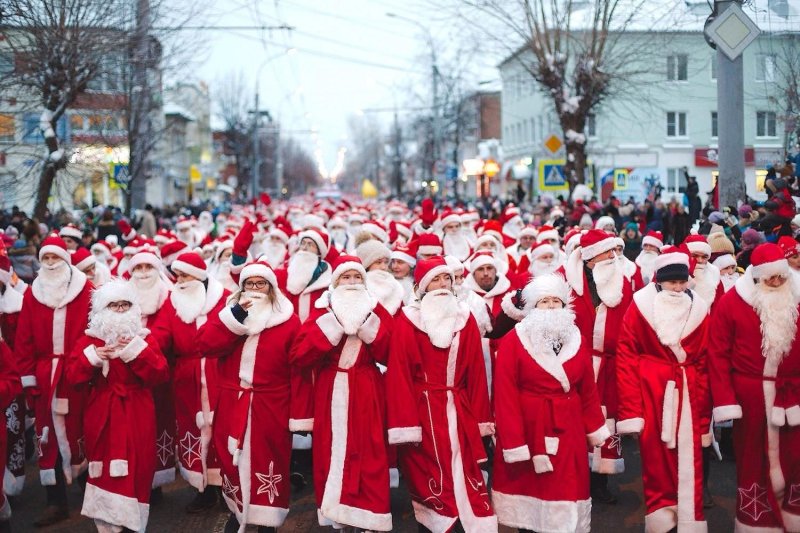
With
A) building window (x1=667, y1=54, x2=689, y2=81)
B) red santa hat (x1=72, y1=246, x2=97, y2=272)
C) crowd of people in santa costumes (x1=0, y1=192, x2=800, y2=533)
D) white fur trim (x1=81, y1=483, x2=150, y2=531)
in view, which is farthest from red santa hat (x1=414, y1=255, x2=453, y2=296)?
building window (x1=667, y1=54, x2=689, y2=81)

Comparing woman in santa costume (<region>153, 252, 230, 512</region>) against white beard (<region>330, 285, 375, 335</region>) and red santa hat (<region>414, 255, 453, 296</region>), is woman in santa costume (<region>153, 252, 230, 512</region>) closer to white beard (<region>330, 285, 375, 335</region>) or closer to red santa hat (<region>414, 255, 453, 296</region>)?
white beard (<region>330, 285, 375, 335</region>)

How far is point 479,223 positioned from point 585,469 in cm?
1146

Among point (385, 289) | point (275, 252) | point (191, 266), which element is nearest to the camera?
point (385, 289)

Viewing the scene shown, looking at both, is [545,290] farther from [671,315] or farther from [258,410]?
[258,410]

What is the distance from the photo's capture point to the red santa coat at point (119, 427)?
7176mm

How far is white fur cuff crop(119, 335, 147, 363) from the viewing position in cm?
721

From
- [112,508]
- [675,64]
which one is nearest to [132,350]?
[112,508]

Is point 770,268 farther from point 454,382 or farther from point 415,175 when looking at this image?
point 415,175

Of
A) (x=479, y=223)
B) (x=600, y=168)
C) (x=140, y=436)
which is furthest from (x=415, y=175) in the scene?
(x=140, y=436)

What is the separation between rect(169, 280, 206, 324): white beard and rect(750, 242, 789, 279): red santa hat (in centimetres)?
406

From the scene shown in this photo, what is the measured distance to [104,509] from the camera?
7160mm

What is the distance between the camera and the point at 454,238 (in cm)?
1504

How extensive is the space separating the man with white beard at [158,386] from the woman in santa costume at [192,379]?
4.1 inches

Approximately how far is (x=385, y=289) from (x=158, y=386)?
2.03m
